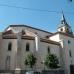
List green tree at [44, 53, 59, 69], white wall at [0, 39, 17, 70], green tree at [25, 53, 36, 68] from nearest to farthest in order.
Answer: green tree at [25, 53, 36, 68] → green tree at [44, 53, 59, 69] → white wall at [0, 39, 17, 70]

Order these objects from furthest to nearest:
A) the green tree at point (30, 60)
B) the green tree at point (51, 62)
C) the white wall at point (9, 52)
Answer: the white wall at point (9, 52) < the green tree at point (51, 62) < the green tree at point (30, 60)

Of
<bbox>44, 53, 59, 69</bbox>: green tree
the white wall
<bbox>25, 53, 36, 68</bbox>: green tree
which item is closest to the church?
the white wall

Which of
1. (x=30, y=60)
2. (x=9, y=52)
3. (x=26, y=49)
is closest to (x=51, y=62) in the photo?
(x=30, y=60)

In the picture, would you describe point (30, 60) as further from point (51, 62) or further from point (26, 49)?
point (51, 62)

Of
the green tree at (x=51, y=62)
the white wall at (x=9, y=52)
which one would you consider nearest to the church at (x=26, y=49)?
the white wall at (x=9, y=52)

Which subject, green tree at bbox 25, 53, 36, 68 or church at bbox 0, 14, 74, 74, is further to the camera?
church at bbox 0, 14, 74, 74

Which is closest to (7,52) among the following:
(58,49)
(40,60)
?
(40,60)

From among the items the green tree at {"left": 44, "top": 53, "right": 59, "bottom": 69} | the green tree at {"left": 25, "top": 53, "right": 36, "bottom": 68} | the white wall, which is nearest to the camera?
the green tree at {"left": 25, "top": 53, "right": 36, "bottom": 68}

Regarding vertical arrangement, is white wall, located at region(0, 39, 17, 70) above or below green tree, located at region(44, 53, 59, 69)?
above

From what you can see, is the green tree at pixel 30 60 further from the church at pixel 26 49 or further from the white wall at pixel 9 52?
the white wall at pixel 9 52

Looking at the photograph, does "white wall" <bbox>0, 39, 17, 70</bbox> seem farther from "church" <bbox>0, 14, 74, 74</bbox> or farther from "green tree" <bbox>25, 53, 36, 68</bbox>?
"green tree" <bbox>25, 53, 36, 68</bbox>

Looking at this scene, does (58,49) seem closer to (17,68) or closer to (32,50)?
(32,50)

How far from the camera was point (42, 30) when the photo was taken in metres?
50.2

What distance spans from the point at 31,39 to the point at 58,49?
8.32 metres
